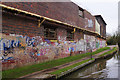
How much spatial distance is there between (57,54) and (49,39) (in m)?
1.70

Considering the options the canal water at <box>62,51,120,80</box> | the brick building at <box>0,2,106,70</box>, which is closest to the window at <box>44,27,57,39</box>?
the brick building at <box>0,2,106,70</box>

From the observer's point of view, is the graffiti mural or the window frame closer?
the graffiti mural

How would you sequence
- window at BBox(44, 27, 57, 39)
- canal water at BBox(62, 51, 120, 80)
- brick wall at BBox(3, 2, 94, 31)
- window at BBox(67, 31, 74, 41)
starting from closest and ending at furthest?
canal water at BBox(62, 51, 120, 80) → brick wall at BBox(3, 2, 94, 31) → window at BBox(44, 27, 57, 39) → window at BBox(67, 31, 74, 41)

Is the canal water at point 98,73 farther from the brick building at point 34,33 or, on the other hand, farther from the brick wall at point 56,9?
the brick wall at point 56,9

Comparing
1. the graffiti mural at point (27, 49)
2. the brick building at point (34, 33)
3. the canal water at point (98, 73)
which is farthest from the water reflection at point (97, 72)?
the brick building at point (34, 33)

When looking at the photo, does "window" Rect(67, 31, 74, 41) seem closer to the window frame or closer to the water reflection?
the window frame

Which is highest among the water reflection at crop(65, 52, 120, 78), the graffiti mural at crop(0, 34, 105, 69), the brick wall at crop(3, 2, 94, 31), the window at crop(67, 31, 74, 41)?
the brick wall at crop(3, 2, 94, 31)

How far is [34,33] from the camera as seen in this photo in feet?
26.8

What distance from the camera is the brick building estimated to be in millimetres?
6359

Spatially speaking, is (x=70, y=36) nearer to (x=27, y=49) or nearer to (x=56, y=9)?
(x=56, y=9)

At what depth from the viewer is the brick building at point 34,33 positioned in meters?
6.36

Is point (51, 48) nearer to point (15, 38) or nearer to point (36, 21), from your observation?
point (36, 21)

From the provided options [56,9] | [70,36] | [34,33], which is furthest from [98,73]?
[70,36]

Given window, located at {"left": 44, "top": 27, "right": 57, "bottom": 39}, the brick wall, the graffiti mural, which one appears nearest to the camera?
the graffiti mural
